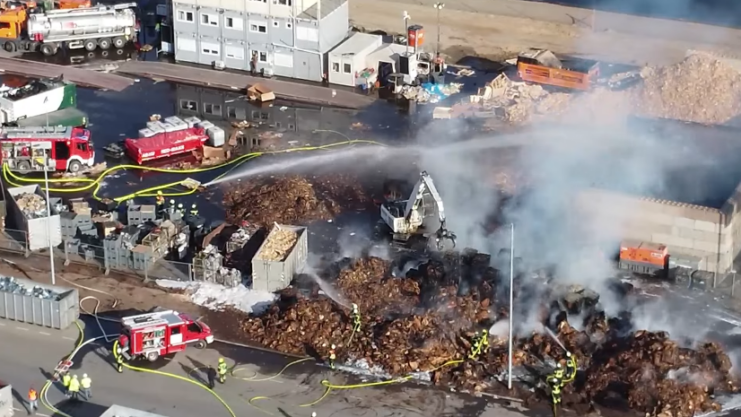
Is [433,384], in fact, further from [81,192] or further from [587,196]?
[81,192]

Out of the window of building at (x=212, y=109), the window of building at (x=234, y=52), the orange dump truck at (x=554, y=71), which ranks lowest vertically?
the window of building at (x=212, y=109)

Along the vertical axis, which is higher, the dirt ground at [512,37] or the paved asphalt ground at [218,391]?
the dirt ground at [512,37]

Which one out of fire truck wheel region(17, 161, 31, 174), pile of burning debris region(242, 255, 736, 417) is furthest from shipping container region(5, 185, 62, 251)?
pile of burning debris region(242, 255, 736, 417)

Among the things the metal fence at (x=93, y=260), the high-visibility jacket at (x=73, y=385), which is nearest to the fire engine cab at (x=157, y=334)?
the high-visibility jacket at (x=73, y=385)

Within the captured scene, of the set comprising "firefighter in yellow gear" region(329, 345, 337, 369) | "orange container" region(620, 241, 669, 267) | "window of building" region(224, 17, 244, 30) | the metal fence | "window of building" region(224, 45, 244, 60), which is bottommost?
"firefighter in yellow gear" region(329, 345, 337, 369)

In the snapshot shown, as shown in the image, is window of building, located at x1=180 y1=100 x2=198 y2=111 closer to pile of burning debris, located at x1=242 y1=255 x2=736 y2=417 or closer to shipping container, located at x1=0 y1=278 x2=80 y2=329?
pile of burning debris, located at x1=242 y1=255 x2=736 y2=417

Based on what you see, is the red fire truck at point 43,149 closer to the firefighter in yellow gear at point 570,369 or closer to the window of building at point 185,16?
the window of building at point 185,16
